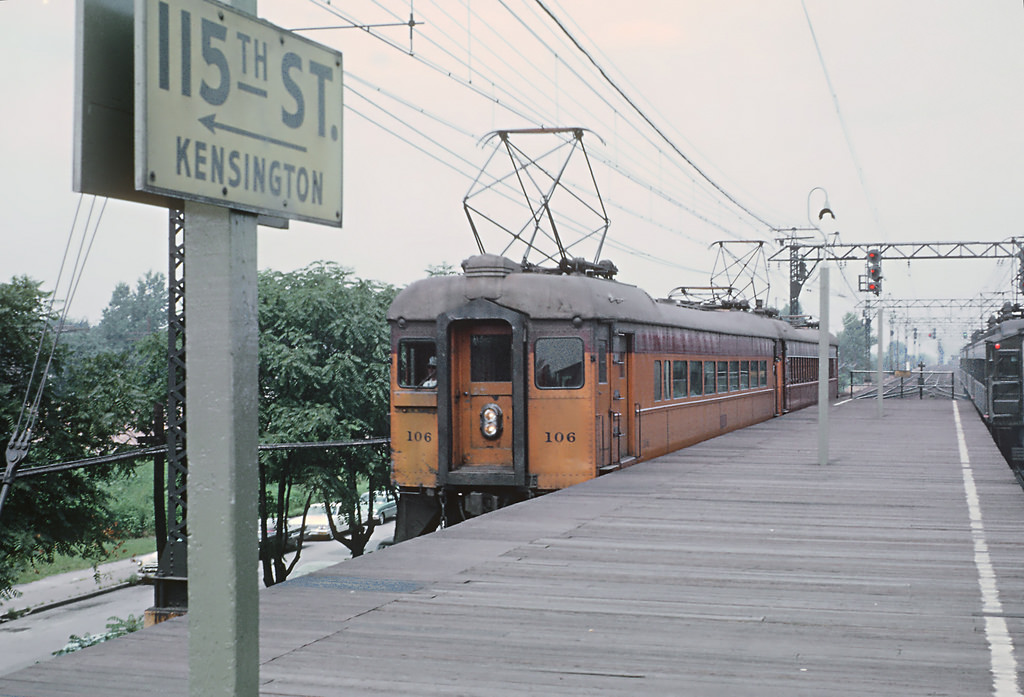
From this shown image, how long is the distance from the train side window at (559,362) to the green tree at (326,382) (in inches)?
811

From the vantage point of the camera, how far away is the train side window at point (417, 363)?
14023mm

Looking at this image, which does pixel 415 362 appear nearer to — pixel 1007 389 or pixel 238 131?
pixel 238 131

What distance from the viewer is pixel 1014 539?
892 centimetres

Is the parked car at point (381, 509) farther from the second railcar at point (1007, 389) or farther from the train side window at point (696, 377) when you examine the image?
the train side window at point (696, 377)

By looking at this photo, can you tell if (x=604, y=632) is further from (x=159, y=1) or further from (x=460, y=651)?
(x=159, y=1)

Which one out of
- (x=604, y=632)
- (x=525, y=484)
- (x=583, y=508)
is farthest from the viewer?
(x=525, y=484)

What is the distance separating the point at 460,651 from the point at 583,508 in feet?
17.7

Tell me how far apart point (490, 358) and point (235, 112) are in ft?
36.9

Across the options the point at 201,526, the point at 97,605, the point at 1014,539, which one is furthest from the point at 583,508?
the point at 97,605

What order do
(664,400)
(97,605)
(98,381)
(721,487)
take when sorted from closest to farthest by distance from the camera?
(721,487) < (664,400) < (98,381) < (97,605)

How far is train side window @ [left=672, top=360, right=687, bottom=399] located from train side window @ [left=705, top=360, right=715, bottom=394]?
1.82 meters

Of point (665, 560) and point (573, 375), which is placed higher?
point (573, 375)

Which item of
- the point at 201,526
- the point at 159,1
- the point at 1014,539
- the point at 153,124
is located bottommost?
the point at 1014,539

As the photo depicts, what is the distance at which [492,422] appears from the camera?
13.8 meters
